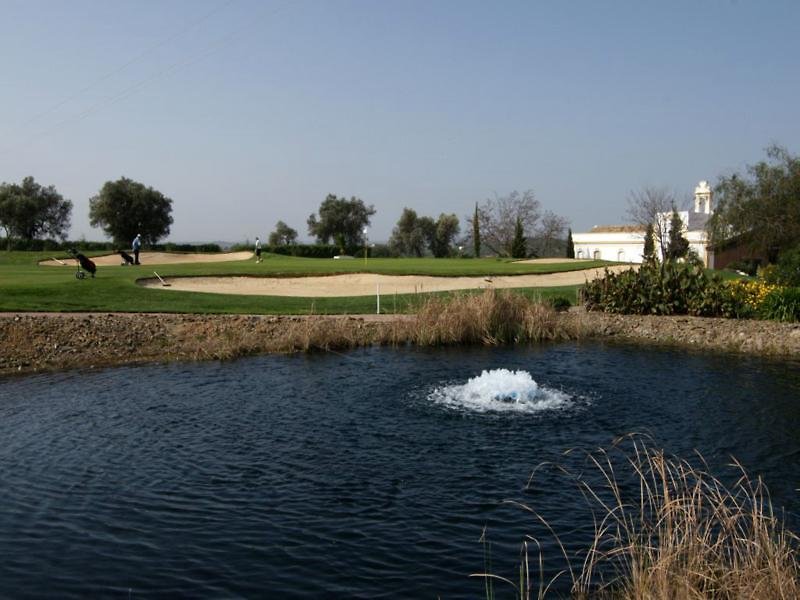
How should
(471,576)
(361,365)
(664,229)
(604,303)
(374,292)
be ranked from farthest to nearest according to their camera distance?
(664,229)
(374,292)
(604,303)
(361,365)
(471,576)

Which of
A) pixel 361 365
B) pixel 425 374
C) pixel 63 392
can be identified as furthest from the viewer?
pixel 361 365

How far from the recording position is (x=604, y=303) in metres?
25.9

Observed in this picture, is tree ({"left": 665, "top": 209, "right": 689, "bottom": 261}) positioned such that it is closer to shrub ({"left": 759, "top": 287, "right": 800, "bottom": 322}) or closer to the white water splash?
shrub ({"left": 759, "top": 287, "right": 800, "bottom": 322})

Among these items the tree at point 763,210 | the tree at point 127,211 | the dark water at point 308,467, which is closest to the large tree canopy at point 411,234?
the tree at point 127,211

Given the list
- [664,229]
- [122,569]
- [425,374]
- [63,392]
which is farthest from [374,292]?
[664,229]

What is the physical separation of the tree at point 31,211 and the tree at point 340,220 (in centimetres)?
2762

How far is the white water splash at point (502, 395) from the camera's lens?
1373cm

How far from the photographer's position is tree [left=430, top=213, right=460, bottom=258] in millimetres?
89812

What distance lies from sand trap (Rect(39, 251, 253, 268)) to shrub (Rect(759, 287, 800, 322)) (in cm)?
3470

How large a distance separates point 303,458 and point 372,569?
11.7 ft

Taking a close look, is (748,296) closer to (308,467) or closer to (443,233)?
(308,467)

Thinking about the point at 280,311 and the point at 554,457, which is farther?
the point at 280,311

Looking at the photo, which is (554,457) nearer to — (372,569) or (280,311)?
(372,569)

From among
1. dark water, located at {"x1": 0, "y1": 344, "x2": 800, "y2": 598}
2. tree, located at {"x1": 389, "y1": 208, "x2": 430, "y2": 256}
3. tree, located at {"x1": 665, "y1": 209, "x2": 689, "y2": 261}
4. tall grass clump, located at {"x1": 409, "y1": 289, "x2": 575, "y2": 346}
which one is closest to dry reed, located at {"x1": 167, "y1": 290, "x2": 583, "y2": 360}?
tall grass clump, located at {"x1": 409, "y1": 289, "x2": 575, "y2": 346}
